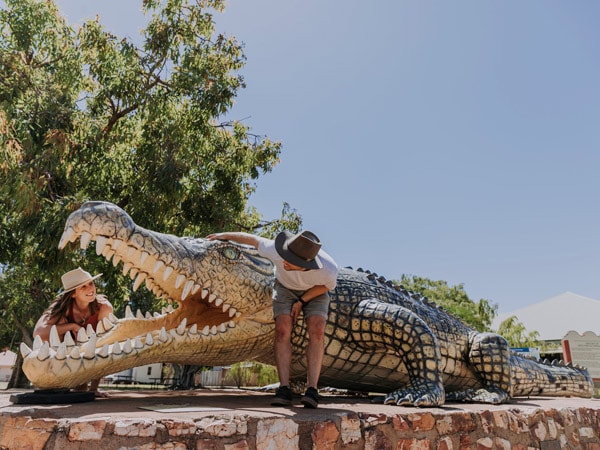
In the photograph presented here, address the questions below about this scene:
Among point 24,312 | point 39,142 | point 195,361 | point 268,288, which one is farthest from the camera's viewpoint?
point 24,312

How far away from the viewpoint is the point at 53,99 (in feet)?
25.7

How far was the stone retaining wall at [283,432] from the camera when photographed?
2107 mm

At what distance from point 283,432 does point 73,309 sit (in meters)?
2.28

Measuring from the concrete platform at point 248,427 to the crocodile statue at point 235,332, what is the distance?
1.06 ft

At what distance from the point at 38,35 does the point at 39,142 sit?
2.59m

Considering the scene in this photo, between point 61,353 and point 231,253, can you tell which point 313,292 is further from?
point 61,353

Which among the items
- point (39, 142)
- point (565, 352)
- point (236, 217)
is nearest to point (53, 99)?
point (39, 142)

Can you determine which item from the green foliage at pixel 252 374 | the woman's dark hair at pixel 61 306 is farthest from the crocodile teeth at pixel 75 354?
the green foliage at pixel 252 374

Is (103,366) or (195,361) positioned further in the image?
(195,361)

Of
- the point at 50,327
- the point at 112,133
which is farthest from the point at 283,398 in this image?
the point at 112,133

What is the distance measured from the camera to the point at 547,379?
610 cm

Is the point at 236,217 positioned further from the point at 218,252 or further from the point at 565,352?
the point at 565,352

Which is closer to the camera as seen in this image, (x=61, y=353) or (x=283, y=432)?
(x=283, y=432)

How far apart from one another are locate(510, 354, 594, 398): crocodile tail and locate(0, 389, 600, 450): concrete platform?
211 cm
